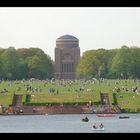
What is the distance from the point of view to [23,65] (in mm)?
86438

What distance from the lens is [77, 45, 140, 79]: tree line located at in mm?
80938

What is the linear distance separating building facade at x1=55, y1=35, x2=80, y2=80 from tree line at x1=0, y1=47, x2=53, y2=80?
8774mm

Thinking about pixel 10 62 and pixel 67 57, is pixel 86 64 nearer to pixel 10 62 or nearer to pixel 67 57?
pixel 10 62

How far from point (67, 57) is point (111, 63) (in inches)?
825

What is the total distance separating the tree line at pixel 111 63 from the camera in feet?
266

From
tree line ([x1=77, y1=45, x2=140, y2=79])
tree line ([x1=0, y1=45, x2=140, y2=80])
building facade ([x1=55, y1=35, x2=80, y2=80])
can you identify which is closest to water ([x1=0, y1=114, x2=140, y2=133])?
tree line ([x1=77, y1=45, x2=140, y2=79])

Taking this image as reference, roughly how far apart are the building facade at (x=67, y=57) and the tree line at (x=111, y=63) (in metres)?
8.83

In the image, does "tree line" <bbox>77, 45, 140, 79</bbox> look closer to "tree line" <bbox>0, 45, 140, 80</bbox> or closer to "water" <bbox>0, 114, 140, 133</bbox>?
"tree line" <bbox>0, 45, 140, 80</bbox>

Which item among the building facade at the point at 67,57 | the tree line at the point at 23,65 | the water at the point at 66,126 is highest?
the building facade at the point at 67,57

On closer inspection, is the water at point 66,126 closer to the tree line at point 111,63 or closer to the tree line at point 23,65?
the tree line at point 111,63

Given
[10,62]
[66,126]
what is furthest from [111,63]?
[66,126]

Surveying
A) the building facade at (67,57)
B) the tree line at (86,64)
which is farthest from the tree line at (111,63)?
the building facade at (67,57)

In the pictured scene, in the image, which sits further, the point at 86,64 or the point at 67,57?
the point at 67,57
